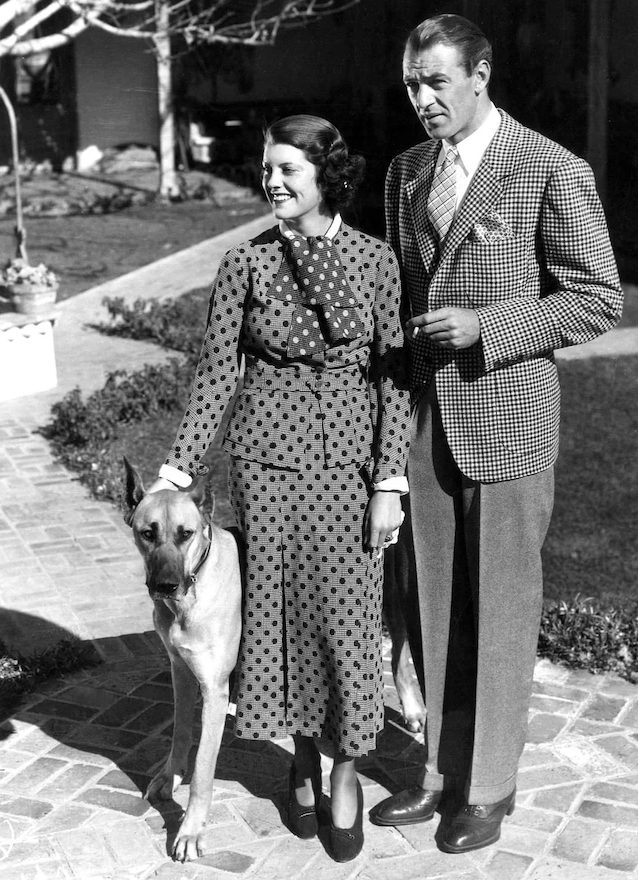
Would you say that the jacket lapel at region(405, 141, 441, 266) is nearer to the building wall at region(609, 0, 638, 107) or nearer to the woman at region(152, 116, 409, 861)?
the woman at region(152, 116, 409, 861)

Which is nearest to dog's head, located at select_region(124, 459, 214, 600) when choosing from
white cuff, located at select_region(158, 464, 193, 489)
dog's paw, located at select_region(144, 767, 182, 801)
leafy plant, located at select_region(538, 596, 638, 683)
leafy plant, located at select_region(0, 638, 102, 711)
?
white cuff, located at select_region(158, 464, 193, 489)

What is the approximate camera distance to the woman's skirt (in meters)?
3.41

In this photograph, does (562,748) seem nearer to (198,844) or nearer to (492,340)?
(198,844)

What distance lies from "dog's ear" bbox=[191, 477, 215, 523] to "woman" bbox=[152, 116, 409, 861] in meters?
0.12

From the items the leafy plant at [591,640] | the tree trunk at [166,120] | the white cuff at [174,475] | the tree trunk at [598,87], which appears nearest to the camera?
the white cuff at [174,475]

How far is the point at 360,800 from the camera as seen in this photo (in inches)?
146

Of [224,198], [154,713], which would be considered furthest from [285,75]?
[154,713]

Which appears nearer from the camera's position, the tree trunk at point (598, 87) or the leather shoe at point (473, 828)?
the leather shoe at point (473, 828)

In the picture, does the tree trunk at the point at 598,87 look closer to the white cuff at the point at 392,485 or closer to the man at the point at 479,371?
the man at the point at 479,371

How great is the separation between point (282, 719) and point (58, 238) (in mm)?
14034

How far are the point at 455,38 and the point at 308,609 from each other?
68.8 inches

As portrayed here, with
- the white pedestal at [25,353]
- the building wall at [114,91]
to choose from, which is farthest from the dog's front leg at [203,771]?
the building wall at [114,91]

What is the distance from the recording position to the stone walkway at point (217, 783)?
3570 millimetres

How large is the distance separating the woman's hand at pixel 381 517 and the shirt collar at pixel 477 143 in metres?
1.00
